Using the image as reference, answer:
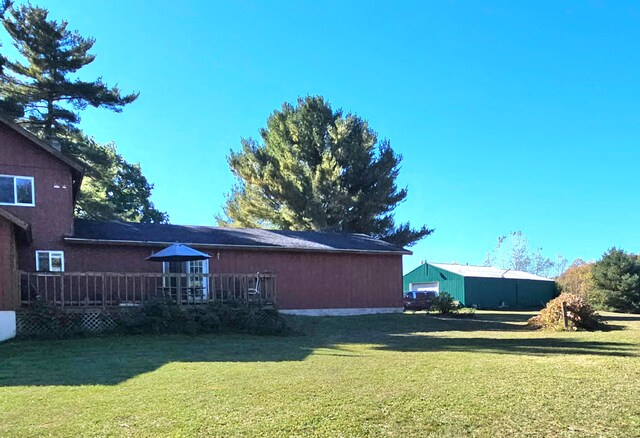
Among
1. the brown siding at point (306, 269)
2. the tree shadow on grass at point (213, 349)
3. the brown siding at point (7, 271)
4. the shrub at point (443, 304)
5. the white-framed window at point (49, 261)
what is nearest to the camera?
the tree shadow on grass at point (213, 349)

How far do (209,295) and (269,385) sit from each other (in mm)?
9201

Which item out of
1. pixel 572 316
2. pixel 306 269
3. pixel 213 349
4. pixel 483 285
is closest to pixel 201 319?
pixel 213 349

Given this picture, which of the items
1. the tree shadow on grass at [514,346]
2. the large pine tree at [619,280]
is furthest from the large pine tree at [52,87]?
the large pine tree at [619,280]

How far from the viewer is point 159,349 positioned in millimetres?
10570

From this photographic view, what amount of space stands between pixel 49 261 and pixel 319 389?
13.1 m

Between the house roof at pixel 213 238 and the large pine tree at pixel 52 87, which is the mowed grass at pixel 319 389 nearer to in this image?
the house roof at pixel 213 238

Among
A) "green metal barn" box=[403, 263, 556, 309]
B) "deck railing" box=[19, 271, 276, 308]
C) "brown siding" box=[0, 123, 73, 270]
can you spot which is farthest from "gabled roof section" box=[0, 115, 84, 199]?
"green metal barn" box=[403, 263, 556, 309]

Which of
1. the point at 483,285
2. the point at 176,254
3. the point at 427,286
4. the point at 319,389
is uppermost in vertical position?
the point at 176,254

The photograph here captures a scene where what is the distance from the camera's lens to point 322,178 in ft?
100

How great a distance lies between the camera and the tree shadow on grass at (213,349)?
7953mm

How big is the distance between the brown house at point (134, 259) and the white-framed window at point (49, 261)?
0.03 meters

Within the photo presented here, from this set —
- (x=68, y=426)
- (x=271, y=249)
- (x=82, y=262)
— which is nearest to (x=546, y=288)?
(x=271, y=249)

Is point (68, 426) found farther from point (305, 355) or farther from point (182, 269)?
point (182, 269)

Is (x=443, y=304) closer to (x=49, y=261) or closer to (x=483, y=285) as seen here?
(x=483, y=285)
